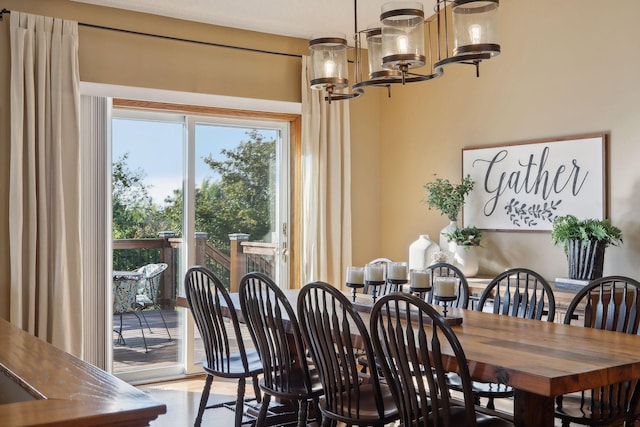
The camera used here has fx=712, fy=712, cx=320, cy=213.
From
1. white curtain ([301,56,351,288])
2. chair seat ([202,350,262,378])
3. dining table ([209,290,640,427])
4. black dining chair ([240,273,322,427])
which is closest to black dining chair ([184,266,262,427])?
chair seat ([202,350,262,378])

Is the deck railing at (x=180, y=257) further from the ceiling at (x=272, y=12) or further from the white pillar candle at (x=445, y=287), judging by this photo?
the white pillar candle at (x=445, y=287)

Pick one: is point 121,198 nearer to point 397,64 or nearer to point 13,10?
point 13,10

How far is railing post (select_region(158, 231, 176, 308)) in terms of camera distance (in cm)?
525

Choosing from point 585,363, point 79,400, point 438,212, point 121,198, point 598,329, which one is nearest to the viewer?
point 79,400

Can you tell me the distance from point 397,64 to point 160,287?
2.89 metres

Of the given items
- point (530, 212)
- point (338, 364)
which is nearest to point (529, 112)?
point (530, 212)

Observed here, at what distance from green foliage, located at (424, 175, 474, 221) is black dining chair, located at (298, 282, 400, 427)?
88.8 inches

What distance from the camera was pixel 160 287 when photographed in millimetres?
5234

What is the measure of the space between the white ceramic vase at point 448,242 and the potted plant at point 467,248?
0.06 metres

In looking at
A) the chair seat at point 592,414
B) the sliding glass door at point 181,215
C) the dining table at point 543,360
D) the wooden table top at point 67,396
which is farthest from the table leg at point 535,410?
the sliding glass door at point 181,215

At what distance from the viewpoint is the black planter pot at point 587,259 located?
3982 millimetres

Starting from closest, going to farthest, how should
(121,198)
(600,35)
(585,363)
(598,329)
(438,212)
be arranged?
(585,363) < (598,329) < (600,35) < (121,198) < (438,212)

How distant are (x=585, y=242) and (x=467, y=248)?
0.99 m

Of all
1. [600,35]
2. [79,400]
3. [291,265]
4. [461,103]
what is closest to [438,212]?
[461,103]
